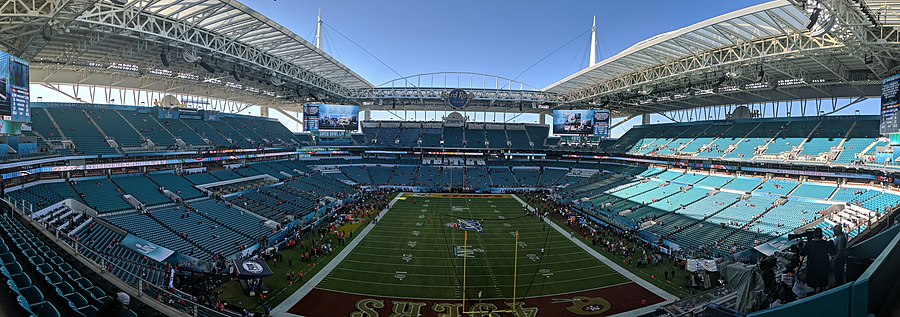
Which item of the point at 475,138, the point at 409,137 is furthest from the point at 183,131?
the point at 475,138

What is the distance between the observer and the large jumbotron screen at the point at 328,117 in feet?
164

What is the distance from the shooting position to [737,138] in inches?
1668

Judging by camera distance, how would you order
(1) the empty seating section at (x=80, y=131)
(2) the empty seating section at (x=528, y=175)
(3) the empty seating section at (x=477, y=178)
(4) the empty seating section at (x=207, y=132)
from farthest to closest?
(2) the empty seating section at (x=528, y=175) → (3) the empty seating section at (x=477, y=178) → (4) the empty seating section at (x=207, y=132) → (1) the empty seating section at (x=80, y=131)

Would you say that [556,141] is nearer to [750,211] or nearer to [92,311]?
[750,211]

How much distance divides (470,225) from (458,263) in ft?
30.0

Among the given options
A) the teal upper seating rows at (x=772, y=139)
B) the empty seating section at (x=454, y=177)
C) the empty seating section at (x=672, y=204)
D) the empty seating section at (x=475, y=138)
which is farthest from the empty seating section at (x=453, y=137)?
the empty seating section at (x=672, y=204)

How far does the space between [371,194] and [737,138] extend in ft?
131

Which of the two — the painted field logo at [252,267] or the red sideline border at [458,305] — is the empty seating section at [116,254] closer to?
the painted field logo at [252,267]

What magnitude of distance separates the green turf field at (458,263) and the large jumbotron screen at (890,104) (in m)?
17.0

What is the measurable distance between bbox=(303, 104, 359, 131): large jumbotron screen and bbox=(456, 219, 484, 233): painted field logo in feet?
78.9

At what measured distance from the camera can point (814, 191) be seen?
99.7 ft

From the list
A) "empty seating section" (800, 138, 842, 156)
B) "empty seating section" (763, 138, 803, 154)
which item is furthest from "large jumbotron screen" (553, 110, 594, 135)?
"empty seating section" (800, 138, 842, 156)

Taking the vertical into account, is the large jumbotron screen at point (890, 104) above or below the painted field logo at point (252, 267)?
above

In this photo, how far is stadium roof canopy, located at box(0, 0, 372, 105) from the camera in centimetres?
1833
